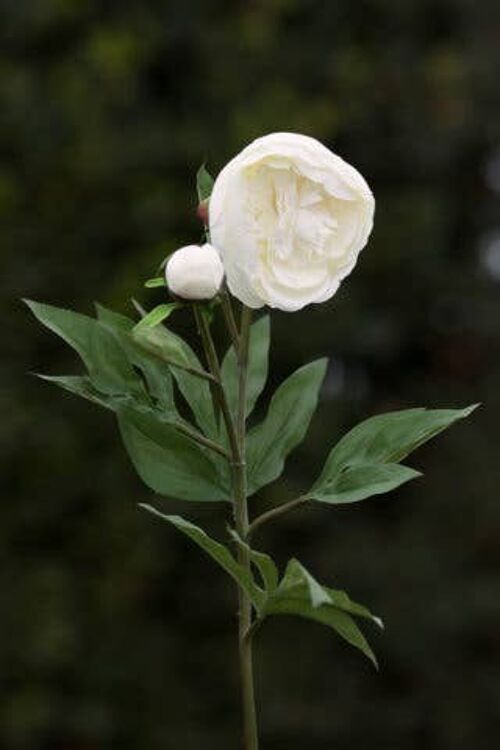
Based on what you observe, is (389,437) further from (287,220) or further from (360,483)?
(287,220)

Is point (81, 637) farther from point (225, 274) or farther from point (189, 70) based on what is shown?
point (225, 274)

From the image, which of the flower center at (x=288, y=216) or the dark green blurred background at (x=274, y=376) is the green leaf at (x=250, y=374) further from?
the dark green blurred background at (x=274, y=376)

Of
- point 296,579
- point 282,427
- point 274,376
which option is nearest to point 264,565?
point 296,579

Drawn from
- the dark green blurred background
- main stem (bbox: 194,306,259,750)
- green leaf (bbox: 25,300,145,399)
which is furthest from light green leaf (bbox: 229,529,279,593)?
the dark green blurred background

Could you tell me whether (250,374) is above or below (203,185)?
below

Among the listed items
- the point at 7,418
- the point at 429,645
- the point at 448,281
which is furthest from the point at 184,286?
the point at 448,281

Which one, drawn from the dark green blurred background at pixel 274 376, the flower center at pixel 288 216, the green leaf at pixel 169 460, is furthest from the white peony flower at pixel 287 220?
the dark green blurred background at pixel 274 376
